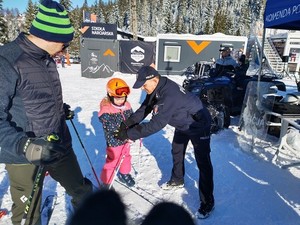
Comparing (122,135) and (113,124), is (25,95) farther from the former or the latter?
(113,124)

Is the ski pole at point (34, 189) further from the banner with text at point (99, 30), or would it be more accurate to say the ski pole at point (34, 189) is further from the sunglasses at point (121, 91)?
the banner with text at point (99, 30)

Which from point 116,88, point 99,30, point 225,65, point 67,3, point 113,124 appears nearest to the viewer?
point 116,88

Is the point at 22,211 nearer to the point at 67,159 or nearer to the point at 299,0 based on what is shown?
the point at 67,159

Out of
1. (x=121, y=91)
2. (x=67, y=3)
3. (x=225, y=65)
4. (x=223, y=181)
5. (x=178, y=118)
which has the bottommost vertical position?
(x=223, y=181)

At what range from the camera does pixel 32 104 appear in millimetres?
1934

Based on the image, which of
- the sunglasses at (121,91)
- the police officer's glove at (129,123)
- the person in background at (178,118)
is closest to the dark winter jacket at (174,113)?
the person in background at (178,118)

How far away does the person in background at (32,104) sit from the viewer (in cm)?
173

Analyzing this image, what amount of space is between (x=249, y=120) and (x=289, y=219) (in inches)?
96.9

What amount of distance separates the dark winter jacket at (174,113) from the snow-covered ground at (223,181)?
934mm

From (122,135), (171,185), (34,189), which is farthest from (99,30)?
(34,189)

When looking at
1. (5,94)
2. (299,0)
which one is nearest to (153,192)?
(5,94)

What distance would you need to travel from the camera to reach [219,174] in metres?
4.21

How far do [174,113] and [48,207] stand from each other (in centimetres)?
194

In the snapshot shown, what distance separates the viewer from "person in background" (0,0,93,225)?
1.73m
